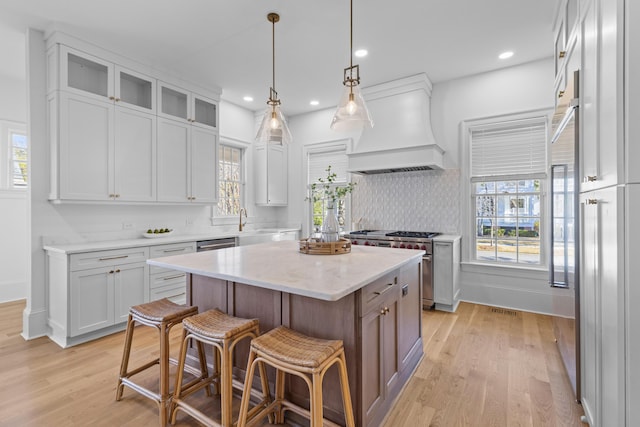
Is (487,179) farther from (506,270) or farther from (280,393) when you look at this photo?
(280,393)

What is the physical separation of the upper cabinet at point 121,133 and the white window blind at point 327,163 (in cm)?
180

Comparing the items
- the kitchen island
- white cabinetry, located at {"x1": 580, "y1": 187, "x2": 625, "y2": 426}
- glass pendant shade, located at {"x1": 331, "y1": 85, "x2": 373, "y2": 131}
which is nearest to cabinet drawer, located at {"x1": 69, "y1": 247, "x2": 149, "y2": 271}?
the kitchen island

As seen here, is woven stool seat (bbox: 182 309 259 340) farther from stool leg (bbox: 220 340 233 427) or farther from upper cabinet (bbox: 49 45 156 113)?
upper cabinet (bbox: 49 45 156 113)

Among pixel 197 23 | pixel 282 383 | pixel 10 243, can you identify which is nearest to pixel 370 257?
pixel 282 383

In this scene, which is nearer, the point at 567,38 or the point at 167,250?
the point at 567,38

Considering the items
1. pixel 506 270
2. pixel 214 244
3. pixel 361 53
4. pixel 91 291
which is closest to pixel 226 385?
pixel 91 291

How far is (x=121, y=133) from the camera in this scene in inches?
136

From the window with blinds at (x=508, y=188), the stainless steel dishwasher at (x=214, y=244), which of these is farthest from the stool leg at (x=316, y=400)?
the window with blinds at (x=508, y=188)

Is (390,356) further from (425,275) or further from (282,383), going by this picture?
(425,275)

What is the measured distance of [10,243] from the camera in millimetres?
4117

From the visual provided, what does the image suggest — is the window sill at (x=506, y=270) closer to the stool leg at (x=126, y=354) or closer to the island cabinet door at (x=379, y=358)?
the island cabinet door at (x=379, y=358)

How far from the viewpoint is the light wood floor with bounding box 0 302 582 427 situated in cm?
188

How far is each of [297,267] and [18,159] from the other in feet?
15.3

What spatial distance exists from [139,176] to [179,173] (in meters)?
0.51
